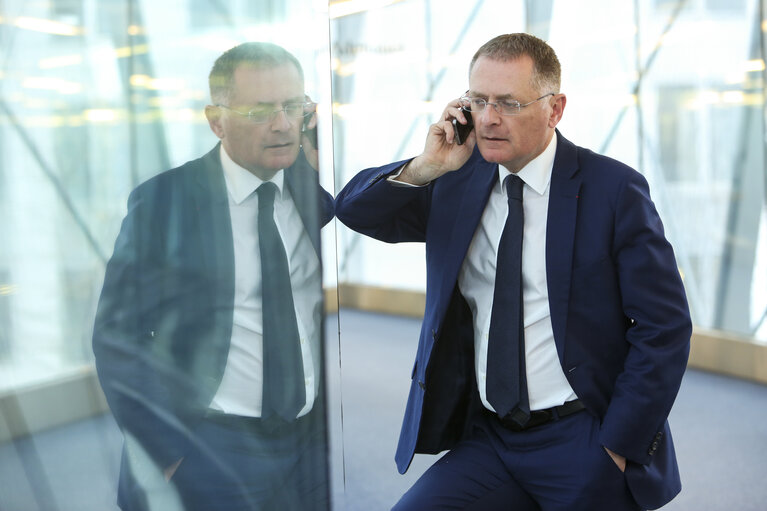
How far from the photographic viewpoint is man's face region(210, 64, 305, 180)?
1044 mm

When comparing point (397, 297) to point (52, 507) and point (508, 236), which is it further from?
point (52, 507)

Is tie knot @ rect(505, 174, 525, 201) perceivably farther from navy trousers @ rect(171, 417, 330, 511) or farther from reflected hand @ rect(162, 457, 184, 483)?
reflected hand @ rect(162, 457, 184, 483)

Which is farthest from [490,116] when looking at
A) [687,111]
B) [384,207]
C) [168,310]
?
[687,111]

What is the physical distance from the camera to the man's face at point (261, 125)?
104 cm

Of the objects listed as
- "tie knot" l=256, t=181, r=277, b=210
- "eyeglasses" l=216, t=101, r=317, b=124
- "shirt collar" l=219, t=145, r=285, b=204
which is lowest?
"tie knot" l=256, t=181, r=277, b=210

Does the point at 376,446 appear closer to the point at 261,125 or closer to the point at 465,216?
the point at 465,216

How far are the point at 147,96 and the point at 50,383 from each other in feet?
1.21

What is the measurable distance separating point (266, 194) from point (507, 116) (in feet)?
4.12

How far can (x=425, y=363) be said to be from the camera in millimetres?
2348

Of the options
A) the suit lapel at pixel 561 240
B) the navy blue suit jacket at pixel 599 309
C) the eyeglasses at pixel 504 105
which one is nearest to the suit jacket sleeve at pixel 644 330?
the navy blue suit jacket at pixel 599 309

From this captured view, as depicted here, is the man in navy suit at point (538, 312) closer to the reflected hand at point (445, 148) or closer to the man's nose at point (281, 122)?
the reflected hand at point (445, 148)

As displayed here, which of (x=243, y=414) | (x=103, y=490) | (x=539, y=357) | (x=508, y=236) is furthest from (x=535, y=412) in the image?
(x=103, y=490)

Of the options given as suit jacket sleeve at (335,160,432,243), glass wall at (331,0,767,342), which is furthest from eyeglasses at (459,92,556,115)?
glass wall at (331,0,767,342)

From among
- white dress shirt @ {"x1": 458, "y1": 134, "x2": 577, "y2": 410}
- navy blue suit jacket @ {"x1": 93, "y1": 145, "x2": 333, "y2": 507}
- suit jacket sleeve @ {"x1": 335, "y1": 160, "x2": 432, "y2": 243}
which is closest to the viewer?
navy blue suit jacket @ {"x1": 93, "y1": 145, "x2": 333, "y2": 507}
